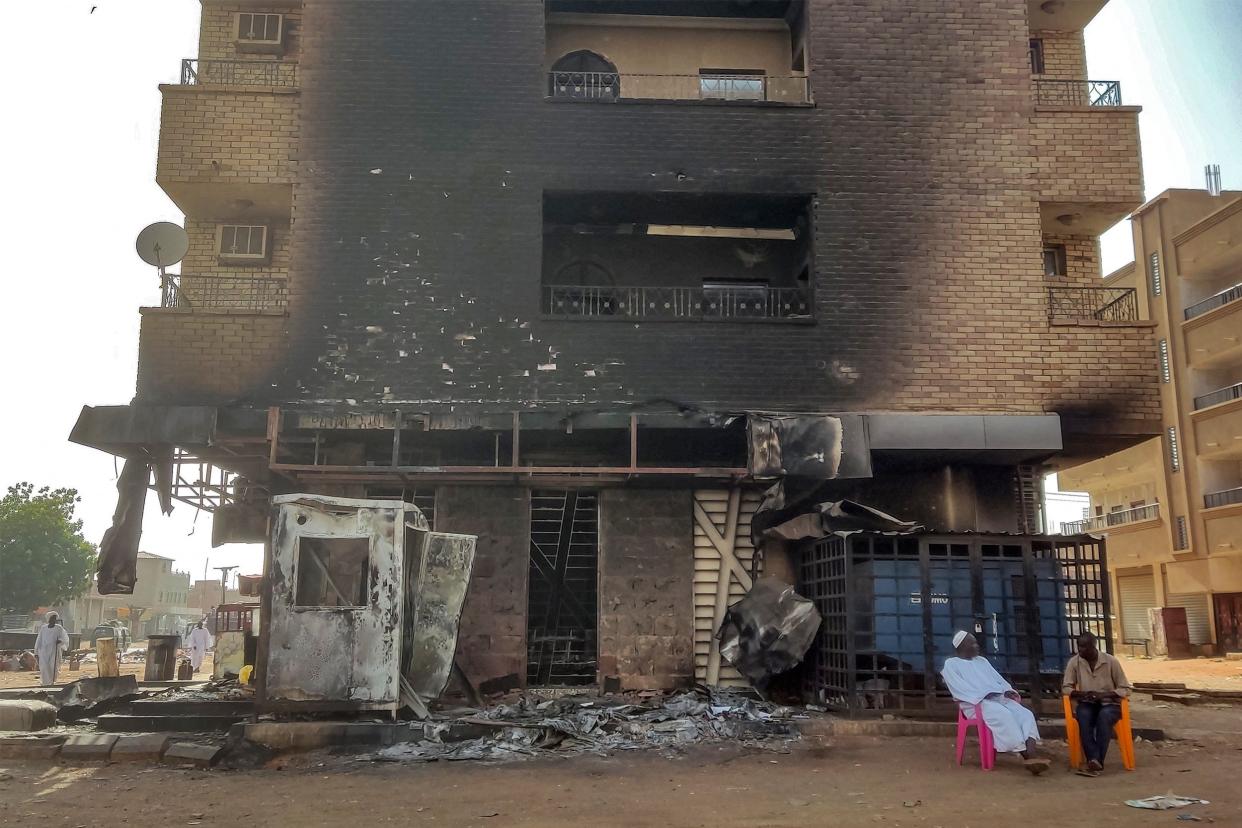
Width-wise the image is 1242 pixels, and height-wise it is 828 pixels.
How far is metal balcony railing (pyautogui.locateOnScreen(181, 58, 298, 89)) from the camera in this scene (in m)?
15.9

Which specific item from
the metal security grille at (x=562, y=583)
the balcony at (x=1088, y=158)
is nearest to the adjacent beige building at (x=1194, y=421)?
the balcony at (x=1088, y=158)

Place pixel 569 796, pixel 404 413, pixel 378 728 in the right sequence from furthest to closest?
1. pixel 404 413
2. pixel 378 728
3. pixel 569 796

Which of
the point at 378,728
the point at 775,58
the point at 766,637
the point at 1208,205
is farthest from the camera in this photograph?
the point at 1208,205

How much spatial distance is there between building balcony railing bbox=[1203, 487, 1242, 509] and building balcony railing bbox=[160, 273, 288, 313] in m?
33.1

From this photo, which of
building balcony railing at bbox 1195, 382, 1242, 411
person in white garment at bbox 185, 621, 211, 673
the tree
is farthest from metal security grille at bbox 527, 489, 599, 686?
the tree

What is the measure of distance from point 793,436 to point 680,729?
14.5 feet

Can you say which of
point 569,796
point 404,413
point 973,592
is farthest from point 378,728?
point 973,592

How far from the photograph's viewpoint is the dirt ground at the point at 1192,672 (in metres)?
22.6

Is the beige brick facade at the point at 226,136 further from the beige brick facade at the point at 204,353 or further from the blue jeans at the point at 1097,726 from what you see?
the blue jeans at the point at 1097,726

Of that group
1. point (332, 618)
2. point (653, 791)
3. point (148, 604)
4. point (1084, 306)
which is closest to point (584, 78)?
point (1084, 306)

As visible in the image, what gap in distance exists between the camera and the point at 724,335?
14.7 meters

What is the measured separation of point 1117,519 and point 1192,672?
16872 millimetres

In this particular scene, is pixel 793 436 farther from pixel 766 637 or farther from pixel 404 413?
pixel 404 413

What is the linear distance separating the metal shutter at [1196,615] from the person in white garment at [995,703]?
30196mm
